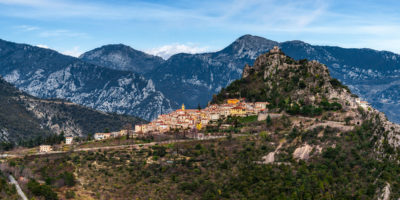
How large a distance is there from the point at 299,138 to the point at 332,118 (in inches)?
591

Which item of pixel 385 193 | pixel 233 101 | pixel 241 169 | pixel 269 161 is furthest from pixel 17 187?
pixel 233 101

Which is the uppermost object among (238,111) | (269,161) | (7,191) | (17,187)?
(238,111)

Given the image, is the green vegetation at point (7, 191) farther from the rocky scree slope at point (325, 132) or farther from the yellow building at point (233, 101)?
the yellow building at point (233, 101)

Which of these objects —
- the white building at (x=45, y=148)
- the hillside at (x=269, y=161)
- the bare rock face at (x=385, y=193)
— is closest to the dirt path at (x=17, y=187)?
the hillside at (x=269, y=161)

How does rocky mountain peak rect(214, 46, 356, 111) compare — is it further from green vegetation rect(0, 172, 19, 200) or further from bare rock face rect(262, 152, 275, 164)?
green vegetation rect(0, 172, 19, 200)

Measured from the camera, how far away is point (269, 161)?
115125 mm

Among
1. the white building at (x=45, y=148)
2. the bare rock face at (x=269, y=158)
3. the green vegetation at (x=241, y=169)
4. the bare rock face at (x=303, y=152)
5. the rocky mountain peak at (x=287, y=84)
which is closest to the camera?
the green vegetation at (x=241, y=169)

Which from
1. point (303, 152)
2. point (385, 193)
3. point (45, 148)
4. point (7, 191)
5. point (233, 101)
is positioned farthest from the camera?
point (233, 101)

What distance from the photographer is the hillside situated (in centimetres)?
10006

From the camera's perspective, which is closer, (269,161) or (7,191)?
(7,191)

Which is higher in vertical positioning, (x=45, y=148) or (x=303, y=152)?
(x=303, y=152)

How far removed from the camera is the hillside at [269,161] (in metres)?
100

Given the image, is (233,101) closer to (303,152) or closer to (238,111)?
(238,111)

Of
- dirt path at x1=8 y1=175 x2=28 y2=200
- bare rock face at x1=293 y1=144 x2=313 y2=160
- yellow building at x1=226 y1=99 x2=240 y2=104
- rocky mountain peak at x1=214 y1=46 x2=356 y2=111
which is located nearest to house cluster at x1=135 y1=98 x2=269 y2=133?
yellow building at x1=226 y1=99 x2=240 y2=104
